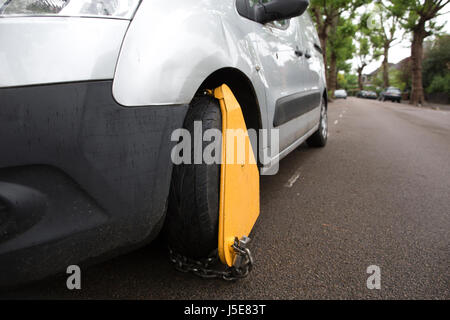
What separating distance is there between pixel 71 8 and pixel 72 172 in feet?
1.71

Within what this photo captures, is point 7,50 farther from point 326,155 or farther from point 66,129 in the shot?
point 326,155

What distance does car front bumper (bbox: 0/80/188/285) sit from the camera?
819mm

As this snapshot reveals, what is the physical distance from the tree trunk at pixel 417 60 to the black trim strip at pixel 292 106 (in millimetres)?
22582

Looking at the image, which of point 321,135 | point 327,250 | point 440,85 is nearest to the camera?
point 327,250

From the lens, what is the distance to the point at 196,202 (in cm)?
118

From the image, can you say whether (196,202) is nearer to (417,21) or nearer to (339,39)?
(417,21)

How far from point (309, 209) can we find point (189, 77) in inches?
57.9

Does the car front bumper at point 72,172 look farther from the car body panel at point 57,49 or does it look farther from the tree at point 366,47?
the tree at point 366,47

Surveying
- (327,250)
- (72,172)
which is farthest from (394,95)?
(72,172)

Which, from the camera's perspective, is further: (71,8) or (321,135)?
(321,135)

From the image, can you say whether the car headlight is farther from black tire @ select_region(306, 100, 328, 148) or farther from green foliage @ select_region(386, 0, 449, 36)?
green foliage @ select_region(386, 0, 449, 36)

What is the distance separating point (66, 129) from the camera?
85 centimetres
